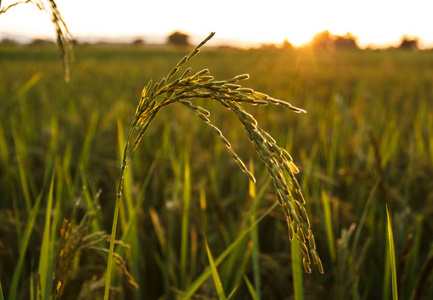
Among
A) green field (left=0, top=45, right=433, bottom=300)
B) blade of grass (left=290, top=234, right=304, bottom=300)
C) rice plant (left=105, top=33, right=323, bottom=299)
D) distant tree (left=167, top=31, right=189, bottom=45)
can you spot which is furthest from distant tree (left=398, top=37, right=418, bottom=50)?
rice plant (left=105, top=33, right=323, bottom=299)

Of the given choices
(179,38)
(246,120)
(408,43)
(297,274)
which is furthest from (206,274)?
(179,38)

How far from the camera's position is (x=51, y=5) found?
64 cm

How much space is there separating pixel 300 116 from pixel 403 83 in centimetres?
406

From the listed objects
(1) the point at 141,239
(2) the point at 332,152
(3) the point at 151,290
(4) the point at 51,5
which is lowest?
(3) the point at 151,290

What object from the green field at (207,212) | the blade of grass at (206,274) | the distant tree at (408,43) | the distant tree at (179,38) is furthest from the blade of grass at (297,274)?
the distant tree at (179,38)

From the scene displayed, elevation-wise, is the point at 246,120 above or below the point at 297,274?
above

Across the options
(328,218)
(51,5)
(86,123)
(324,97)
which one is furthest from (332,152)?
(324,97)

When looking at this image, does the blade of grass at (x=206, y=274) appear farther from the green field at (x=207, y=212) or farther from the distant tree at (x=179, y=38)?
the distant tree at (x=179, y=38)

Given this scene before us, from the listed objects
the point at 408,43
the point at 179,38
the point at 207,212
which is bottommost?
the point at 207,212

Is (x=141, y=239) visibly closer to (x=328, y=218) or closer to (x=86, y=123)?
(x=328, y=218)

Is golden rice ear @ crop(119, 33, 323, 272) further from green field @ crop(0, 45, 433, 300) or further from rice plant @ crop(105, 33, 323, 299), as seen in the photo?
green field @ crop(0, 45, 433, 300)

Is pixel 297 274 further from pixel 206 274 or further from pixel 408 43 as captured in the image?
pixel 408 43

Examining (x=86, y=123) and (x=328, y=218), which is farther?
(x=86, y=123)

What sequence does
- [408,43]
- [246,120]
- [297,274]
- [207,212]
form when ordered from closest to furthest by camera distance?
1. [246,120]
2. [297,274]
3. [207,212]
4. [408,43]
